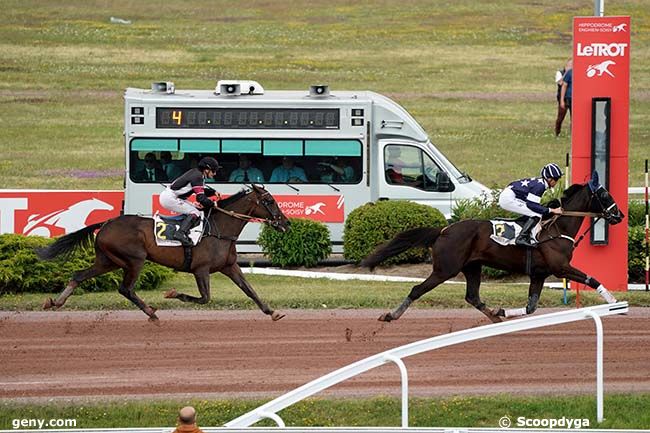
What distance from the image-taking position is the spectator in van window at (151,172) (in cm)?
2403

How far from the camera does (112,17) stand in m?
59.1

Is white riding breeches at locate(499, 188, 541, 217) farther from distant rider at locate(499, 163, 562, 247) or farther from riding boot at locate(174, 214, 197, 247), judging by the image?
riding boot at locate(174, 214, 197, 247)

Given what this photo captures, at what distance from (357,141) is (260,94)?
1.92 metres

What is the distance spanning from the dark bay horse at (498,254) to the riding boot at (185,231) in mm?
2437

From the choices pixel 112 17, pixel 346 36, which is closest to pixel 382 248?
pixel 346 36

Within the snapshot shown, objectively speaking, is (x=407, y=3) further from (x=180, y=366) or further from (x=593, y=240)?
(x=180, y=366)

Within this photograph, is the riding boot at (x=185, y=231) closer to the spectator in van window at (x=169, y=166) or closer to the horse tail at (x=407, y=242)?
the horse tail at (x=407, y=242)

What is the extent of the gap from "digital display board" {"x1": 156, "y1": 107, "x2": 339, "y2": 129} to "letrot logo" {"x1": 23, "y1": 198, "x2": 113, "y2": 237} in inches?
74.8

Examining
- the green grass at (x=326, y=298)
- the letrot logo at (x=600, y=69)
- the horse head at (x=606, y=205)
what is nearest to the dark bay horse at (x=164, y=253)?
the green grass at (x=326, y=298)

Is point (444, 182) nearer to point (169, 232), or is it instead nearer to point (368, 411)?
point (169, 232)

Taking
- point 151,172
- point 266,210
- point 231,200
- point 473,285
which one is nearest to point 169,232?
point 231,200

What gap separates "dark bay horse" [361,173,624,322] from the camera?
54.4 ft

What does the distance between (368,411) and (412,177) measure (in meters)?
11.8

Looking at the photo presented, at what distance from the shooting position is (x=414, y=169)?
24.7 m
